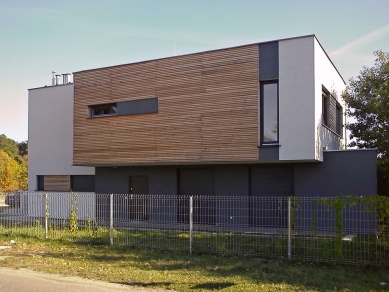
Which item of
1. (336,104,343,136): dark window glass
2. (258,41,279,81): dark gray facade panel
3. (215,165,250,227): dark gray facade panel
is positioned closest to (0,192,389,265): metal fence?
(215,165,250,227): dark gray facade panel

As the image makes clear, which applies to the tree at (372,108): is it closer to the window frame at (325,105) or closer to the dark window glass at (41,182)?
the window frame at (325,105)

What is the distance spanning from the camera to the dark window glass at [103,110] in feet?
60.6

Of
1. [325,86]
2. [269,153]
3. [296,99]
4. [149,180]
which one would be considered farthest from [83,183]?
[325,86]

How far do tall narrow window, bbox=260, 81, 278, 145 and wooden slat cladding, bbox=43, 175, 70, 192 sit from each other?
36.7 feet

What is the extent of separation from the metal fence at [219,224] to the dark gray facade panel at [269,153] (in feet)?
5.49

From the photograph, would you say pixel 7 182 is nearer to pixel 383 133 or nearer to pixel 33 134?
pixel 33 134

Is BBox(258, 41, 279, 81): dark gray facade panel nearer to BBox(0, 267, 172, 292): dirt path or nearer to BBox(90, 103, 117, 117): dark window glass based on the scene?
BBox(90, 103, 117, 117): dark window glass

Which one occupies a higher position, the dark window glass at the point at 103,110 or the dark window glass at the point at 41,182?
the dark window glass at the point at 103,110

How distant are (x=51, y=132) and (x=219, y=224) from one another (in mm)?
12235

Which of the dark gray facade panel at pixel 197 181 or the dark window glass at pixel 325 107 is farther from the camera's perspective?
the dark gray facade panel at pixel 197 181

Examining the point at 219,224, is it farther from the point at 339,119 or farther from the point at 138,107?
the point at 339,119

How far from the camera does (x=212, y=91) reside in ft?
52.4

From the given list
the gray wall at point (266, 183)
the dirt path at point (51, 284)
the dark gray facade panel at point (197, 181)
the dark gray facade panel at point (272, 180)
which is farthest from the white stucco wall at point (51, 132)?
the dirt path at point (51, 284)

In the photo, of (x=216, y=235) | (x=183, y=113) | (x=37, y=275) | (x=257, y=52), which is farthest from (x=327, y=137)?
(x=37, y=275)
